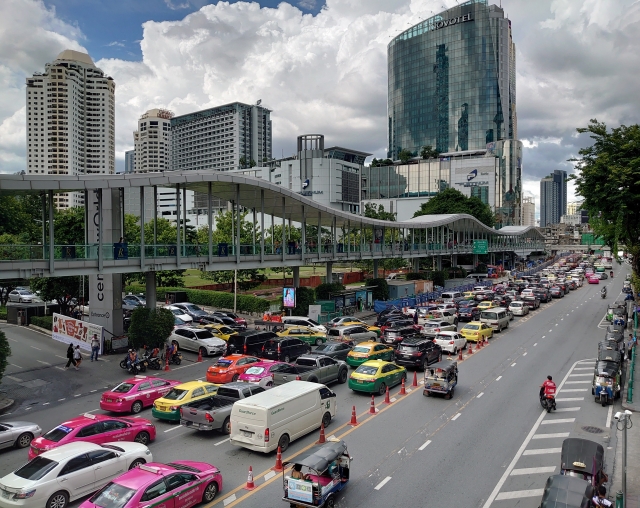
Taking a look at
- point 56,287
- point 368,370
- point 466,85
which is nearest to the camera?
point 368,370

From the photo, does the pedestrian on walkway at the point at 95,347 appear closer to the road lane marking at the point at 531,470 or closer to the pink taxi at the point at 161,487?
the pink taxi at the point at 161,487

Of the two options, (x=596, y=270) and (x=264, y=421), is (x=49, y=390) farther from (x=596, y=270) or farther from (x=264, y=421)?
(x=596, y=270)

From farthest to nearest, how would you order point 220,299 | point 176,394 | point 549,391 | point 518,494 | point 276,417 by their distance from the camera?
1. point 220,299
2. point 549,391
3. point 176,394
4. point 276,417
5. point 518,494

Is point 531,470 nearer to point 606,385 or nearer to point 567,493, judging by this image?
point 567,493

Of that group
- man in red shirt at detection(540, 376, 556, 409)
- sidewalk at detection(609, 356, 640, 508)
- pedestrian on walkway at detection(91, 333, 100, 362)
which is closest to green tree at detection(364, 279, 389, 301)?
pedestrian on walkway at detection(91, 333, 100, 362)

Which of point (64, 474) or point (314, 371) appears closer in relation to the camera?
point (64, 474)

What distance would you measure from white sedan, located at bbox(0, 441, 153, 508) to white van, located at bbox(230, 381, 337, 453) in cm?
286

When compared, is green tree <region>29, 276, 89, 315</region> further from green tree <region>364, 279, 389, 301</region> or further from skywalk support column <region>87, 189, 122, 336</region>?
green tree <region>364, 279, 389, 301</region>

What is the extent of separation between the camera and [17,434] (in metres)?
16.5

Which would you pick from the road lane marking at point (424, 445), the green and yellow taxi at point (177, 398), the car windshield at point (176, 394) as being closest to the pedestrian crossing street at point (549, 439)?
the road lane marking at point (424, 445)

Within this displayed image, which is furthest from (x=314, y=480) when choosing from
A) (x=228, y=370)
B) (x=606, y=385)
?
(x=606, y=385)

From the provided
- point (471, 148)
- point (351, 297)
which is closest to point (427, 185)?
point (471, 148)

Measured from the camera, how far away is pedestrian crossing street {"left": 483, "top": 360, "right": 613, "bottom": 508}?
13073 mm

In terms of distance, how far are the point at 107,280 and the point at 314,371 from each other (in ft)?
51.3
